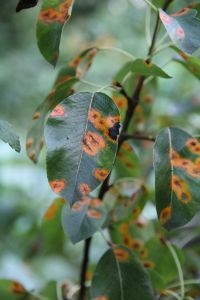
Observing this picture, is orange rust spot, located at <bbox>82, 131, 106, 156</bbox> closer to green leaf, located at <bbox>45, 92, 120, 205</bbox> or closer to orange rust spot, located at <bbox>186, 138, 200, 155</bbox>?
green leaf, located at <bbox>45, 92, 120, 205</bbox>

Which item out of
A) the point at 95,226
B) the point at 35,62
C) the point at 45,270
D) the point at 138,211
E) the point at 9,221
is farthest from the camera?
the point at 35,62

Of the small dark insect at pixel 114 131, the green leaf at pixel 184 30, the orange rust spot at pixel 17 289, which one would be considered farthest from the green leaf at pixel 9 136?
the orange rust spot at pixel 17 289

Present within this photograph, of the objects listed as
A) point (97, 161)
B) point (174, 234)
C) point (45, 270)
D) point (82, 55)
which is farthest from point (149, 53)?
point (45, 270)

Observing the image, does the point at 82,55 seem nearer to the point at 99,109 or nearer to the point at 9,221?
the point at 99,109

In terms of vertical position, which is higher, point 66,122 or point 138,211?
point 66,122

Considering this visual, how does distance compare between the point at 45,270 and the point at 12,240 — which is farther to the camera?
the point at 12,240

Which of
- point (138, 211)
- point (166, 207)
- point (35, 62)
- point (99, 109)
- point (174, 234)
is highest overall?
point (99, 109)

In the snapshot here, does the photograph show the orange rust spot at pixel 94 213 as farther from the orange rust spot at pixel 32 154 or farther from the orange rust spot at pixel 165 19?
the orange rust spot at pixel 165 19

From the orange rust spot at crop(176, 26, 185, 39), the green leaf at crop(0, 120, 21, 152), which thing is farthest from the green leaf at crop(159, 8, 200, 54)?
the green leaf at crop(0, 120, 21, 152)
